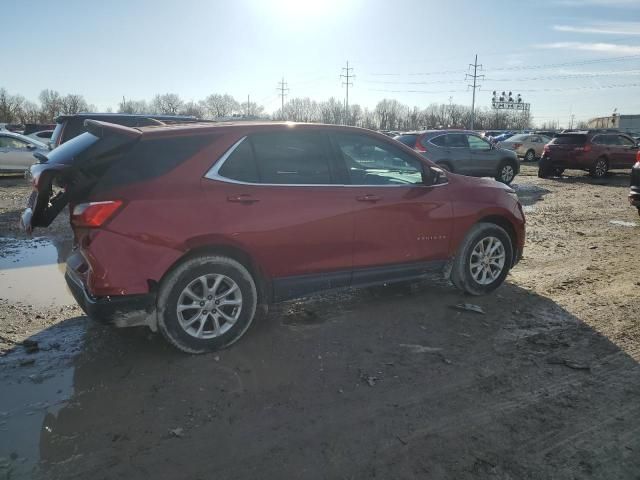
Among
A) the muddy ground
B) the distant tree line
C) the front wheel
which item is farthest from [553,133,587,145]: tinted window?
the distant tree line

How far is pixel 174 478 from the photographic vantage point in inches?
101

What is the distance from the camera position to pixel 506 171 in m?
15.8

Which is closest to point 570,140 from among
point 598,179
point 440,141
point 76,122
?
point 598,179

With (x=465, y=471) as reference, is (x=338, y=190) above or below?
above

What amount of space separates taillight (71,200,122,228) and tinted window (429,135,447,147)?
11.7 m

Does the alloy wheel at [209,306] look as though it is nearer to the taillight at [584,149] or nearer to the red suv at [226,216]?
the red suv at [226,216]

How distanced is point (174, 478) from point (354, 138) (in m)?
3.21

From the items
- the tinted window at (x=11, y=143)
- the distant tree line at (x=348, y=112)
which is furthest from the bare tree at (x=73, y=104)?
the tinted window at (x=11, y=143)

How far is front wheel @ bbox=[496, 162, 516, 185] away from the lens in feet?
51.0

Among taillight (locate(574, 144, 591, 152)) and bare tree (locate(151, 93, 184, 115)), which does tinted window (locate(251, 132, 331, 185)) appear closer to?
Result: taillight (locate(574, 144, 591, 152))

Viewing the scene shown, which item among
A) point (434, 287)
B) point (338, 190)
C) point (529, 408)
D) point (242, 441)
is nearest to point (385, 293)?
point (434, 287)

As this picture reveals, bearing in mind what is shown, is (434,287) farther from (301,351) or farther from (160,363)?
(160,363)

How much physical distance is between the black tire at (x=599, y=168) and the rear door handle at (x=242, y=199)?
58.6 feet

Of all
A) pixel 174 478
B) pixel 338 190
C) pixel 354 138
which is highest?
pixel 354 138
